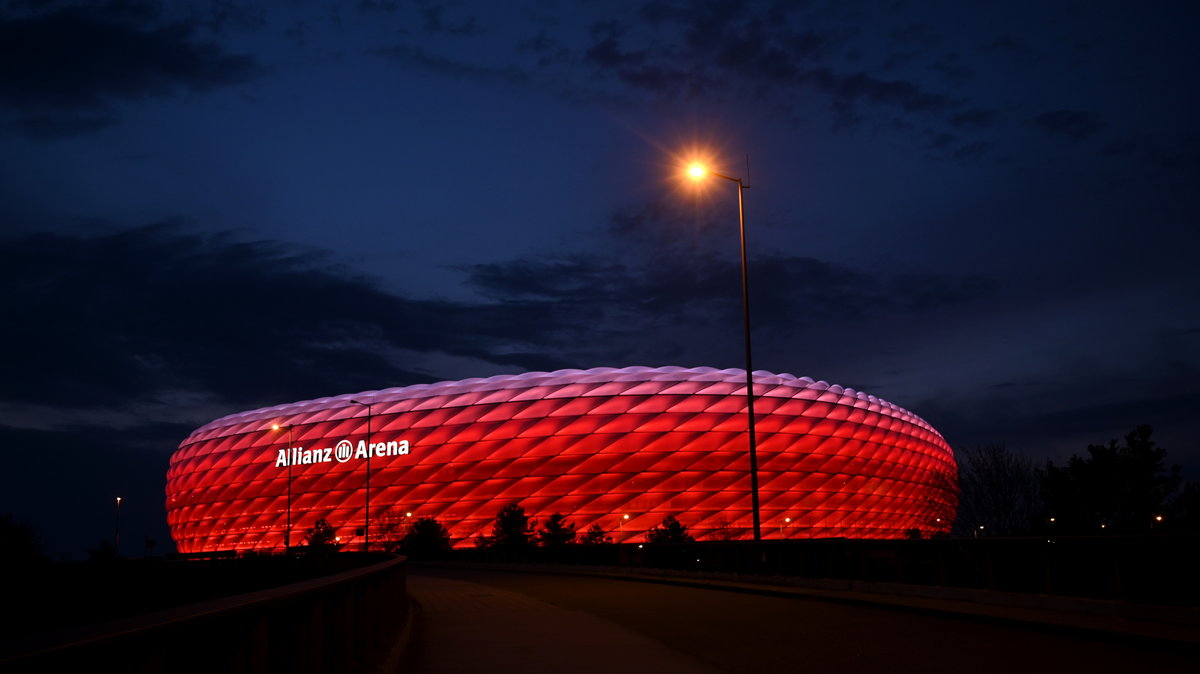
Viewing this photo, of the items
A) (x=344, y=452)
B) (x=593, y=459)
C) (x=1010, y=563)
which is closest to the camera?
A: (x=1010, y=563)

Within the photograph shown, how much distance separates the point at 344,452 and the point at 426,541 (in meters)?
19.4

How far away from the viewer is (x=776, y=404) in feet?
254

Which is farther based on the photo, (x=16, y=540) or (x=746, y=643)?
(x=16, y=540)

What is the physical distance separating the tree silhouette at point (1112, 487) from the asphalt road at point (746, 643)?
104 feet

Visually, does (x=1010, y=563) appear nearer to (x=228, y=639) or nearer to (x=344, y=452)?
(x=228, y=639)

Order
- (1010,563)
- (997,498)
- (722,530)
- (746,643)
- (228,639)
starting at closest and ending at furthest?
1. (228,639)
2. (746,643)
3. (1010,563)
4. (997,498)
5. (722,530)

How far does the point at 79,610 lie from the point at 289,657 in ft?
86.2

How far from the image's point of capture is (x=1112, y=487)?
48000mm

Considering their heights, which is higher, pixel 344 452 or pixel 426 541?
pixel 344 452

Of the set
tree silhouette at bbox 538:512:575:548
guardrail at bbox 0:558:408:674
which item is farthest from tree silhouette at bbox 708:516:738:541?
guardrail at bbox 0:558:408:674

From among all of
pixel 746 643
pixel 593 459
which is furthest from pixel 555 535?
pixel 746 643

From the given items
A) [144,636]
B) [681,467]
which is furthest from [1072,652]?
[681,467]

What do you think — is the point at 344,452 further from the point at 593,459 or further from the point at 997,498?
the point at 997,498

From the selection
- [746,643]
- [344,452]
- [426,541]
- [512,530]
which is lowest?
[426,541]
